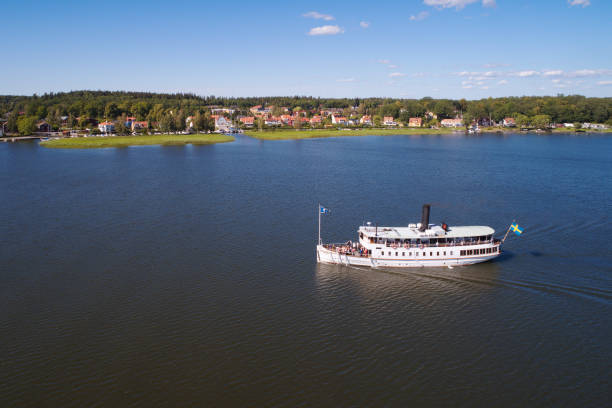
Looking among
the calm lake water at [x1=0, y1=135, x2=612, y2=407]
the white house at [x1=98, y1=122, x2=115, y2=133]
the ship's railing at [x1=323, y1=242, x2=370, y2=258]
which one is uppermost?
the white house at [x1=98, y1=122, x2=115, y2=133]

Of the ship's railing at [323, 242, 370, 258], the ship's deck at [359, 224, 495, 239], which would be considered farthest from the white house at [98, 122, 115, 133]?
the ship's deck at [359, 224, 495, 239]

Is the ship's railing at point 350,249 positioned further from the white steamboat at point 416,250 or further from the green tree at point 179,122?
the green tree at point 179,122

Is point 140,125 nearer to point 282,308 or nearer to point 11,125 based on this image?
point 11,125

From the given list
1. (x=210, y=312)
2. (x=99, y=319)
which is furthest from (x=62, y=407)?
(x=210, y=312)

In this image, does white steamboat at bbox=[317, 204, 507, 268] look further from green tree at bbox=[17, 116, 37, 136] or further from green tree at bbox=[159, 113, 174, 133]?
green tree at bbox=[17, 116, 37, 136]

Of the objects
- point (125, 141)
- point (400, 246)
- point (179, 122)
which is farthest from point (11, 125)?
point (400, 246)

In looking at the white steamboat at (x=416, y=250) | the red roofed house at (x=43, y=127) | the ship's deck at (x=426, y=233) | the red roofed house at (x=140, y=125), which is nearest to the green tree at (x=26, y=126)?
the red roofed house at (x=43, y=127)
